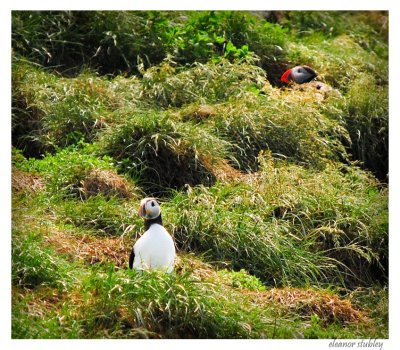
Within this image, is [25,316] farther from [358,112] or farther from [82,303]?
[358,112]

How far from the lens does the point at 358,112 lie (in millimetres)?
10594

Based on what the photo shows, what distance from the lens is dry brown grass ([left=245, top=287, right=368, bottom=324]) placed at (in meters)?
7.19

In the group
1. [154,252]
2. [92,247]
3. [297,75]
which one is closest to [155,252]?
[154,252]

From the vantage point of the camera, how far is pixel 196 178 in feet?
29.2

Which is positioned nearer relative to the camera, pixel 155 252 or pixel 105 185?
pixel 155 252

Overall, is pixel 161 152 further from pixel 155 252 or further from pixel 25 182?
pixel 155 252

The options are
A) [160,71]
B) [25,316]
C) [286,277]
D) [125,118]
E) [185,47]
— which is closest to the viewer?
[25,316]

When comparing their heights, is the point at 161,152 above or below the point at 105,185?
above

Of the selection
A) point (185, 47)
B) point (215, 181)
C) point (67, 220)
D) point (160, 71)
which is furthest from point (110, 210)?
point (185, 47)

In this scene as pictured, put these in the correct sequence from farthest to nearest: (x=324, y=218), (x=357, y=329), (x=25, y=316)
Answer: (x=324, y=218) < (x=357, y=329) < (x=25, y=316)

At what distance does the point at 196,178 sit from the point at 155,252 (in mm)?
2130

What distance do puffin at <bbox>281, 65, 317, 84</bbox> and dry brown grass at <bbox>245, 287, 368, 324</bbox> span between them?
3981mm

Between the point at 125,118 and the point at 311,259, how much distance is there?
2.40 metres

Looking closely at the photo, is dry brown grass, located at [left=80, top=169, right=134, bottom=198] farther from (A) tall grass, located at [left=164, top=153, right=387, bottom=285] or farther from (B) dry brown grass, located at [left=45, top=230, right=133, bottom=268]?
(B) dry brown grass, located at [left=45, top=230, right=133, bottom=268]
